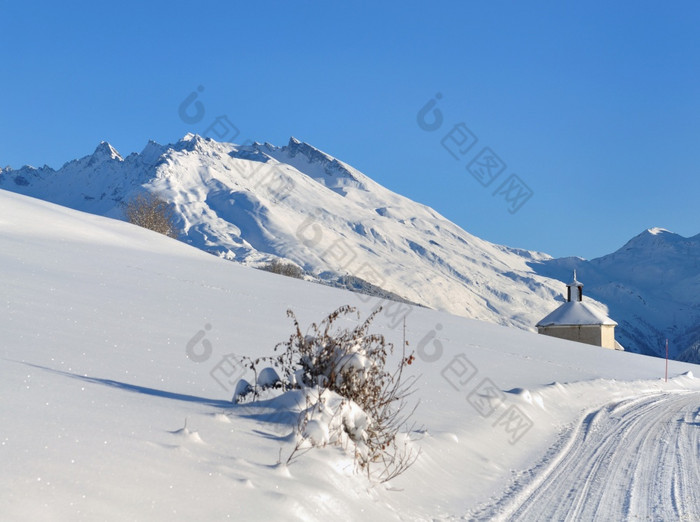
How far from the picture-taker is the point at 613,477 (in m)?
8.88

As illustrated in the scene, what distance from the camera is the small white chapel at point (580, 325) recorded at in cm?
5306

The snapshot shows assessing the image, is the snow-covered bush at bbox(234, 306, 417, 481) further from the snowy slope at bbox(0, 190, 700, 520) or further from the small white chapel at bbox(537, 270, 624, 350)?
the small white chapel at bbox(537, 270, 624, 350)

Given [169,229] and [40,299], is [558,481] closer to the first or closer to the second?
[40,299]

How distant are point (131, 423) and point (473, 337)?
68.8ft

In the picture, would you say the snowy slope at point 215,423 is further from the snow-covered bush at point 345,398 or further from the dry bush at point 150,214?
the dry bush at point 150,214

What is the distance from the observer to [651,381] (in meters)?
26.5

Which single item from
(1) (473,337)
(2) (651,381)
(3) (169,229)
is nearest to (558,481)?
(1) (473,337)

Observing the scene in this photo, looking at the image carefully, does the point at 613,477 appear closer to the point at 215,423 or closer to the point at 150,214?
the point at 215,423

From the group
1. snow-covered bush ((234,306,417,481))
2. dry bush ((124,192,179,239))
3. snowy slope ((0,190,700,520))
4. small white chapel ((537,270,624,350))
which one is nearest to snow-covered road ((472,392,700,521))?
snowy slope ((0,190,700,520))

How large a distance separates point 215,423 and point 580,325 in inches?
1989

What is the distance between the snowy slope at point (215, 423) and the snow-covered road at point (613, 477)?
1.8 inches

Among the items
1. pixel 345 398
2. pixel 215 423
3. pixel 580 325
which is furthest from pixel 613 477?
pixel 580 325

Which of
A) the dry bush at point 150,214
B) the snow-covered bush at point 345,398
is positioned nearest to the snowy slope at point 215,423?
the snow-covered bush at point 345,398

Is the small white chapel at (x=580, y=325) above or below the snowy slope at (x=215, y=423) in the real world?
above
